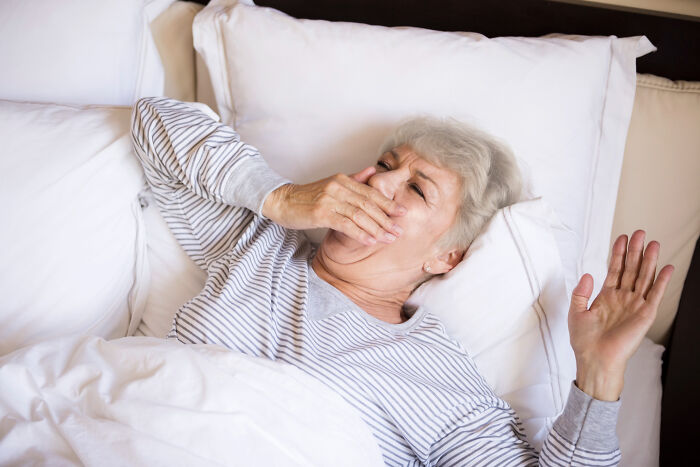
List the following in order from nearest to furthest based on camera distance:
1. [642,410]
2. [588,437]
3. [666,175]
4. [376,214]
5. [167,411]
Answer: [167,411], [588,437], [376,214], [642,410], [666,175]

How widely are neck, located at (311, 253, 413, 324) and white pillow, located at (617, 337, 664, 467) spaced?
54 cm

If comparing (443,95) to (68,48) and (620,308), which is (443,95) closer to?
(620,308)

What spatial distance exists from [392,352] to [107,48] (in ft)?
3.61

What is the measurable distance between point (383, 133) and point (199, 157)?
44 cm

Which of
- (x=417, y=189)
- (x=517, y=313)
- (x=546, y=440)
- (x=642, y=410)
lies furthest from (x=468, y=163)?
(x=642, y=410)

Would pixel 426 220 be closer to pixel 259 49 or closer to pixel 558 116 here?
pixel 558 116

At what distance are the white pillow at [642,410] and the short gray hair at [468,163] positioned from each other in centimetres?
51

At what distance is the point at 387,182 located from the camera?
1.24 metres

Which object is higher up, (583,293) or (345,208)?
(345,208)

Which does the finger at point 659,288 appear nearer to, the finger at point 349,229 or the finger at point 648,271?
the finger at point 648,271

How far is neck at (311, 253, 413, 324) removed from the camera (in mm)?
1331

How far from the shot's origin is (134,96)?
164 cm

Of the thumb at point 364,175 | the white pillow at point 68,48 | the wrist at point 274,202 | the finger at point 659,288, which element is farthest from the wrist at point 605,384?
the white pillow at point 68,48

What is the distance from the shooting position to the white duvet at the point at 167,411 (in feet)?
2.84
